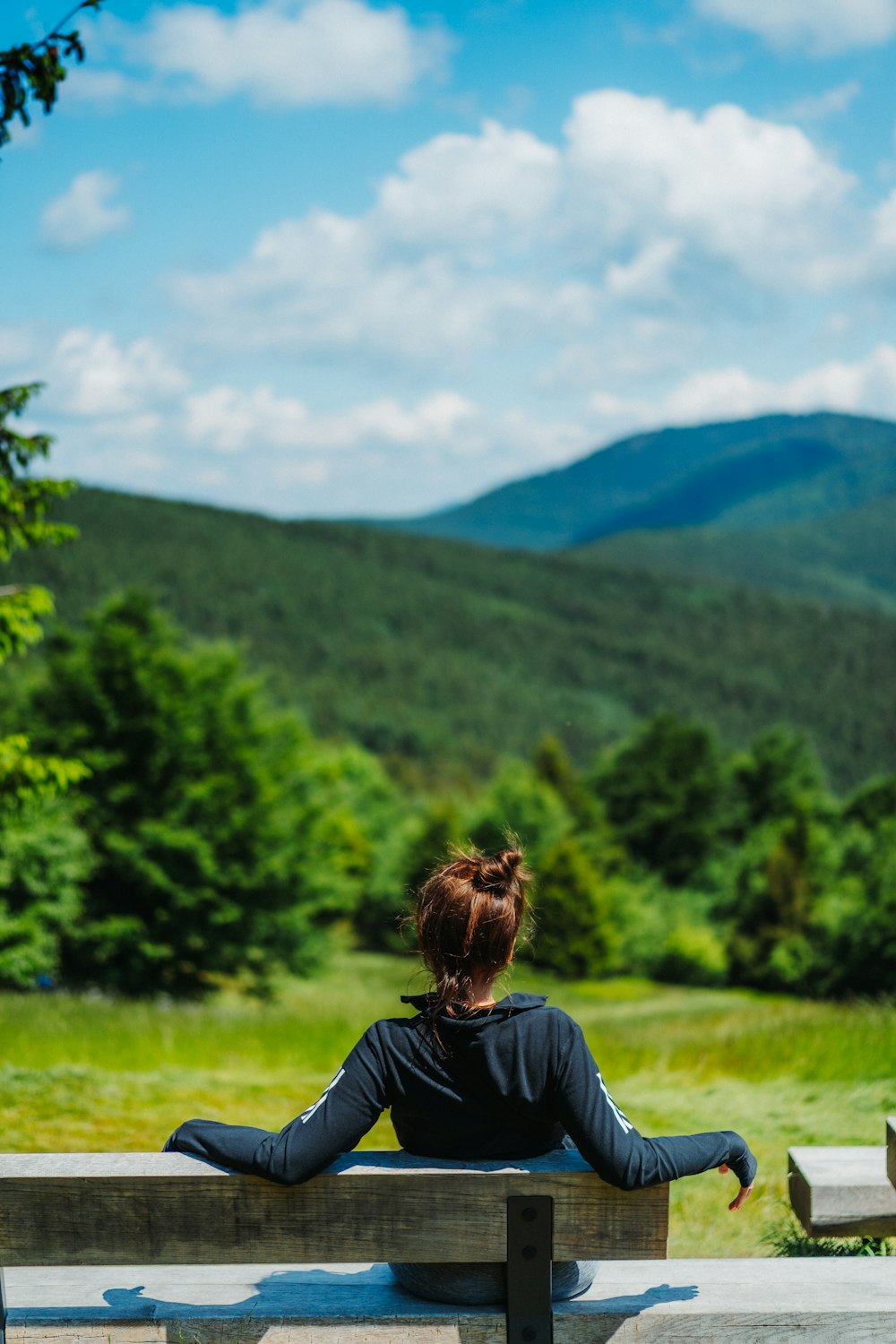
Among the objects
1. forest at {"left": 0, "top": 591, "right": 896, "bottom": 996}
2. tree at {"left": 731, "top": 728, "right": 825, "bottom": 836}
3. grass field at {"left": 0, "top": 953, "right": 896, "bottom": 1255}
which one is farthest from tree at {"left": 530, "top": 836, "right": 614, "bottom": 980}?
grass field at {"left": 0, "top": 953, "right": 896, "bottom": 1255}

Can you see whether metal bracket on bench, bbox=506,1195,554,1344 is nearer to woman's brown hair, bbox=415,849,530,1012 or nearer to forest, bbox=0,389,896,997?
woman's brown hair, bbox=415,849,530,1012

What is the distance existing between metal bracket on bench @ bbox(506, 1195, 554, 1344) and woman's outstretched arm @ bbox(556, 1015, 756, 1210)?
0.16m

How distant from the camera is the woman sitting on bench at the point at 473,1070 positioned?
2.78 metres

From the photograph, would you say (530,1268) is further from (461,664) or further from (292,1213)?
(461,664)

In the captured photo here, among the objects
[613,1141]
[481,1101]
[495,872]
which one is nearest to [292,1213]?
[481,1101]

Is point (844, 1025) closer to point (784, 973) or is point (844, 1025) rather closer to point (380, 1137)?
point (380, 1137)

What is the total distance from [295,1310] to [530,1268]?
1.94ft

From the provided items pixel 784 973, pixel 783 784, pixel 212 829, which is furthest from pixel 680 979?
pixel 212 829

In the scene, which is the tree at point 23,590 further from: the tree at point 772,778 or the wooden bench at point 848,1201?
the tree at point 772,778

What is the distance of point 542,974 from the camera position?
5203 cm

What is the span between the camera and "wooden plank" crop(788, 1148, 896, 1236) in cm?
420

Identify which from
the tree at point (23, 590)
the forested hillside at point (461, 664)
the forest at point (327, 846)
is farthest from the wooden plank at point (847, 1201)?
the forested hillside at point (461, 664)

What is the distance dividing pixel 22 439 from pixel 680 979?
2137 inches

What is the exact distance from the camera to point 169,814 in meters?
28.9
